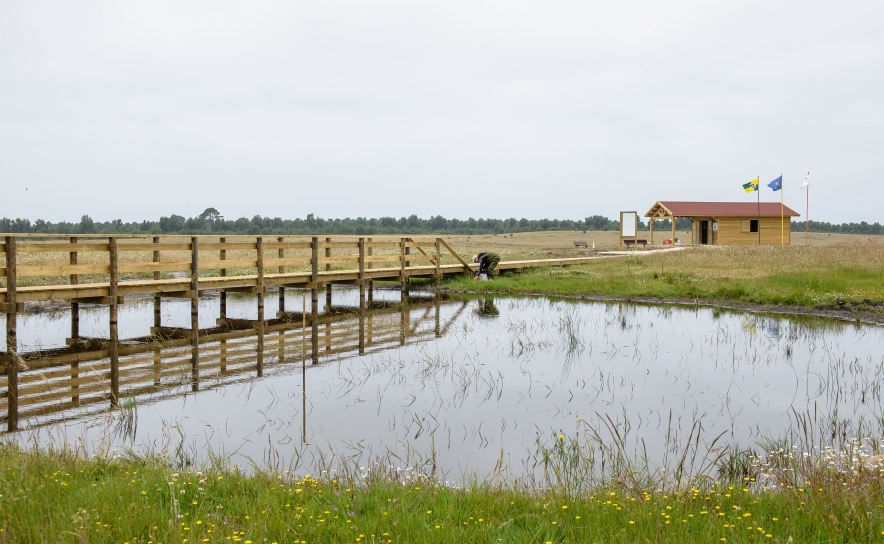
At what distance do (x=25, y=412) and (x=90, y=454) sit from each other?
2.45 metres

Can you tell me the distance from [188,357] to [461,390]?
5544 mm

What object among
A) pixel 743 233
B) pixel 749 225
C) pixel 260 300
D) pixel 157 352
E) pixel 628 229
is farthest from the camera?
pixel 749 225

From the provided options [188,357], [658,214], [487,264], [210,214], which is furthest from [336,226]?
[188,357]

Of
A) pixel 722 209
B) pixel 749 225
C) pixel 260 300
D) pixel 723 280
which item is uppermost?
pixel 722 209

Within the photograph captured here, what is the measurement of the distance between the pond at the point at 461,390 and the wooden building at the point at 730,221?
112ft

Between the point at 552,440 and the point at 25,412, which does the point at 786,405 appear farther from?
the point at 25,412

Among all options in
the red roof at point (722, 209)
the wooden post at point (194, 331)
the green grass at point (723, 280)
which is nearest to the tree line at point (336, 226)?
the red roof at point (722, 209)

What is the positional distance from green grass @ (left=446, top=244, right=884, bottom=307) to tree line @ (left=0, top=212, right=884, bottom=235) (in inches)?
2151

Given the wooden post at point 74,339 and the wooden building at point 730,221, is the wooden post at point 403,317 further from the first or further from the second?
the wooden building at point 730,221

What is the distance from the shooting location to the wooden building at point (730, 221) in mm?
49219

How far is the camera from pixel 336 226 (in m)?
109

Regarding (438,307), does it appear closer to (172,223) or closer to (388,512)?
(388,512)

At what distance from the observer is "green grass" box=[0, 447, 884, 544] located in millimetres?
4281

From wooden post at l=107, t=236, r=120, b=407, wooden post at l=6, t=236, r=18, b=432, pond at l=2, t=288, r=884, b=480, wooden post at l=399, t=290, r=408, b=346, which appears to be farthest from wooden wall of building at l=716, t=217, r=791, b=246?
wooden post at l=6, t=236, r=18, b=432
